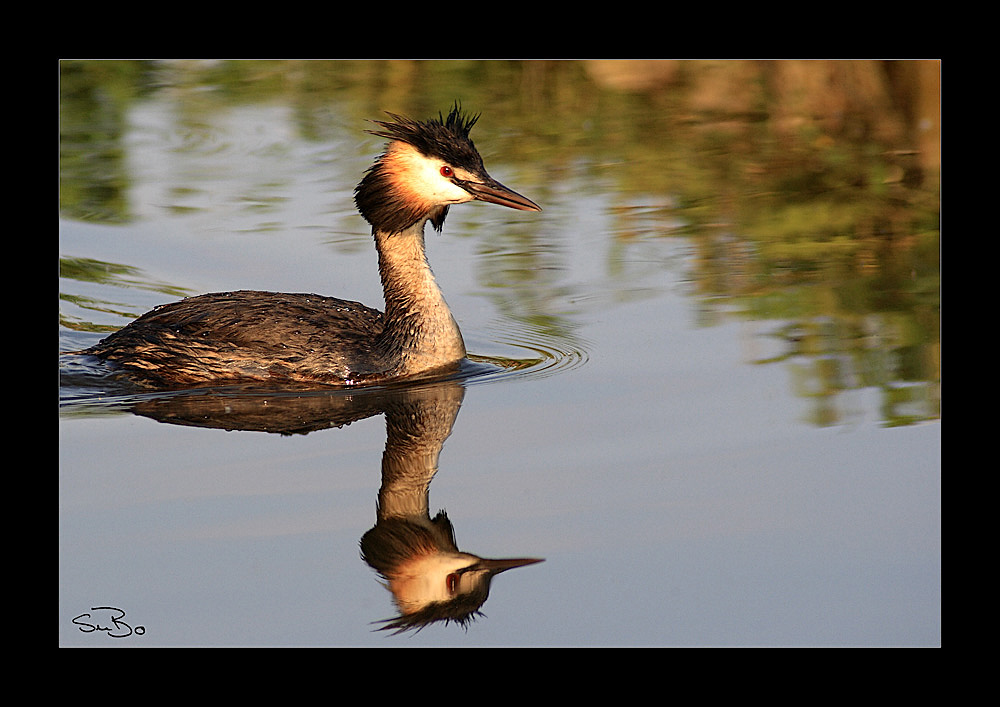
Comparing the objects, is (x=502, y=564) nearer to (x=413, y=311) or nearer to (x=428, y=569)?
(x=428, y=569)

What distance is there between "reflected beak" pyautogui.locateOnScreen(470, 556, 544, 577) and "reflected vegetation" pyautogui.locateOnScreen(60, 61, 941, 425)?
2.09m

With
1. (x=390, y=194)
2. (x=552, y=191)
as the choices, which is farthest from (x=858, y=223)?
(x=390, y=194)

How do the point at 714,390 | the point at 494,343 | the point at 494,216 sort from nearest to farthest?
1. the point at 714,390
2. the point at 494,343
3. the point at 494,216

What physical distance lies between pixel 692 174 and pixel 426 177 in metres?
4.69

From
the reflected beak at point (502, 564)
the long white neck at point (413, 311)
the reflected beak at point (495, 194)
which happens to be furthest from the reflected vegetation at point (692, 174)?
the reflected beak at point (502, 564)

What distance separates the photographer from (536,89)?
49.1 feet

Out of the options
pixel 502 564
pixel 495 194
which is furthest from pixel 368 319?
pixel 502 564

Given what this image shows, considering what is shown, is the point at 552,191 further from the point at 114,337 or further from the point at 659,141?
the point at 114,337

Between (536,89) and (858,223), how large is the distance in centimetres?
518

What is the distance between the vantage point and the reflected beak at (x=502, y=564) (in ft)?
17.9

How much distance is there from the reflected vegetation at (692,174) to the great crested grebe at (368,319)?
3.21 feet

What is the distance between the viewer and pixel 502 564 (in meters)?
5.48

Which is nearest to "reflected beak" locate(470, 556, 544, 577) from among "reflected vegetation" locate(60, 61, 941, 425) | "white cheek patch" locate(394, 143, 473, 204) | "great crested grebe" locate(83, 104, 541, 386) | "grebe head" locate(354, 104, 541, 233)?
"reflected vegetation" locate(60, 61, 941, 425)

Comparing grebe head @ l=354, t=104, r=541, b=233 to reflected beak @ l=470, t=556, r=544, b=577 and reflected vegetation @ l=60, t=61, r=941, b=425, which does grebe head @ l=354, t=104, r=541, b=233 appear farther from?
reflected beak @ l=470, t=556, r=544, b=577
